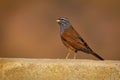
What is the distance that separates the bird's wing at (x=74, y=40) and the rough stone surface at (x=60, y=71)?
419 mm

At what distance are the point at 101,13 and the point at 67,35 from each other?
6.04 feet

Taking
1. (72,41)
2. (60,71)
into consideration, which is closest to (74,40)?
(72,41)

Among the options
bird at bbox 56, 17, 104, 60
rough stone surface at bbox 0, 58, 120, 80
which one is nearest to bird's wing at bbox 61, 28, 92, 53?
bird at bbox 56, 17, 104, 60

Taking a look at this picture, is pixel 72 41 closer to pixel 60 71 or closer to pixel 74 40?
pixel 74 40

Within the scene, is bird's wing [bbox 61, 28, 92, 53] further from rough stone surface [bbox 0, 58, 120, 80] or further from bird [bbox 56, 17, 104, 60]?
rough stone surface [bbox 0, 58, 120, 80]

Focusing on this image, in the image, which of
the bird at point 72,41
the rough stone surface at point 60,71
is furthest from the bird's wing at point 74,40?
the rough stone surface at point 60,71

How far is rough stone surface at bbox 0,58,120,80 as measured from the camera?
201 inches

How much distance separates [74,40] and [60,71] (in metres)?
0.55

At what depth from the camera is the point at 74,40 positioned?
18.4 ft

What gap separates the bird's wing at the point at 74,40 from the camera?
5.56m

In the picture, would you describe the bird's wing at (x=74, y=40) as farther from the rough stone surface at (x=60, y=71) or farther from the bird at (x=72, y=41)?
the rough stone surface at (x=60, y=71)

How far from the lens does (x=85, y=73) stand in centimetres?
509

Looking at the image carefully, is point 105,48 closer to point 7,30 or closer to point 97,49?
point 97,49

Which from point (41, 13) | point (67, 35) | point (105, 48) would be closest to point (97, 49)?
point (105, 48)
